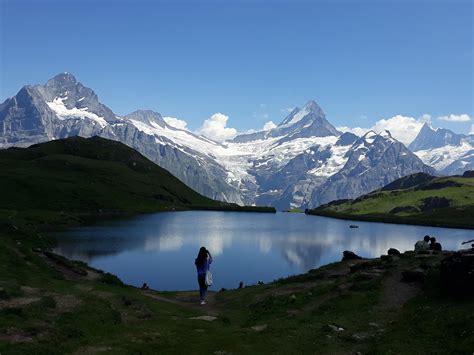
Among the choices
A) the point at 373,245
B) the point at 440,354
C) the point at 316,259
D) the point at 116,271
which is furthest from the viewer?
the point at 373,245

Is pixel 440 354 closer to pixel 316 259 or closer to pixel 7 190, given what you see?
pixel 316 259

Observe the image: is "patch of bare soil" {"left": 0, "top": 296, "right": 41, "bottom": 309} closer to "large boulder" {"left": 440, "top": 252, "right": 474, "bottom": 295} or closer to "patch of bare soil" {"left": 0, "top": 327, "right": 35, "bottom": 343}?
"patch of bare soil" {"left": 0, "top": 327, "right": 35, "bottom": 343}

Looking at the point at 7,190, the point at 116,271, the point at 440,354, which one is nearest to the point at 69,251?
the point at 116,271

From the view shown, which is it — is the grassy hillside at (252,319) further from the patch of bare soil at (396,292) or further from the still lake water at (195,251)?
the still lake water at (195,251)

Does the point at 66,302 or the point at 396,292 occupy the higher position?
the point at 396,292

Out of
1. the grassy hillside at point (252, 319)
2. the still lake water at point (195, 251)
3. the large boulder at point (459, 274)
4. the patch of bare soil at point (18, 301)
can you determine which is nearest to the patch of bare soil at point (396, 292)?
the grassy hillside at point (252, 319)

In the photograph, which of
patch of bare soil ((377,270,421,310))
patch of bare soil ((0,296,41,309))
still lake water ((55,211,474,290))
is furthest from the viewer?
still lake water ((55,211,474,290))

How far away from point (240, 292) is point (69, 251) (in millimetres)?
53369

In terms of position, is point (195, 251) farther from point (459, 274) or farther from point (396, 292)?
point (459, 274)

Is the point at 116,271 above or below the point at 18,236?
below

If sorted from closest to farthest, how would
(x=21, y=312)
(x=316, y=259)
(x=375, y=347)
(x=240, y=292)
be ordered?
(x=375, y=347), (x=21, y=312), (x=240, y=292), (x=316, y=259)

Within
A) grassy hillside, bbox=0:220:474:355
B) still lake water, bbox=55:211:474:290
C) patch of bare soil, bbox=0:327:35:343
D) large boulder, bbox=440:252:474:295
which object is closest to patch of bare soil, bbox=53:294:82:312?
grassy hillside, bbox=0:220:474:355

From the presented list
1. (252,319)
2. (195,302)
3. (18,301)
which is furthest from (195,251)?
(18,301)

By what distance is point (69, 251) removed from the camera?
93625mm
